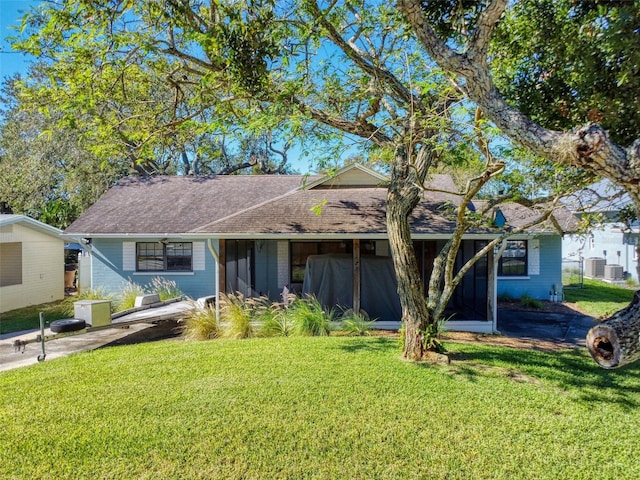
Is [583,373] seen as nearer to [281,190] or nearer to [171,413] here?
[171,413]

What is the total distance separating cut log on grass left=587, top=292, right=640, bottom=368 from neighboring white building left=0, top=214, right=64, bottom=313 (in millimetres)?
16374

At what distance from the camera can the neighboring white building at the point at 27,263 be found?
13844 mm

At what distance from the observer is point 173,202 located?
16.3 meters

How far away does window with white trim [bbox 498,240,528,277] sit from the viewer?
15133 millimetres

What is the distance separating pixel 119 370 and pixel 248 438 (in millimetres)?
3642

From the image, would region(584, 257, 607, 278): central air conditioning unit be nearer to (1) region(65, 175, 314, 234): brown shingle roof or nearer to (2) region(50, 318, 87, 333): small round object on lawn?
(1) region(65, 175, 314, 234): brown shingle roof

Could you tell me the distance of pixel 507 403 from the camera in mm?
5441

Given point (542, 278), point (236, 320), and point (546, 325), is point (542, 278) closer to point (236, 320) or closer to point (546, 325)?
point (546, 325)

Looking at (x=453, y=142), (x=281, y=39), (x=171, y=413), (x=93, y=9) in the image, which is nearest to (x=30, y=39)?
(x=93, y=9)

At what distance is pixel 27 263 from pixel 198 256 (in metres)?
6.38

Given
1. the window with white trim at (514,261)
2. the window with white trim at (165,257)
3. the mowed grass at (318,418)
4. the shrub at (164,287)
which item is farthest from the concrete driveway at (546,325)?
the window with white trim at (165,257)

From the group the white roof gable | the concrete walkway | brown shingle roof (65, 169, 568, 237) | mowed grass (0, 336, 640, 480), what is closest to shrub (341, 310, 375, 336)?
mowed grass (0, 336, 640, 480)

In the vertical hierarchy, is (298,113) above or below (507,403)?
above

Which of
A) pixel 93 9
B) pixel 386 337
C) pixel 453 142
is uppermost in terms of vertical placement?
pixel 93 9
